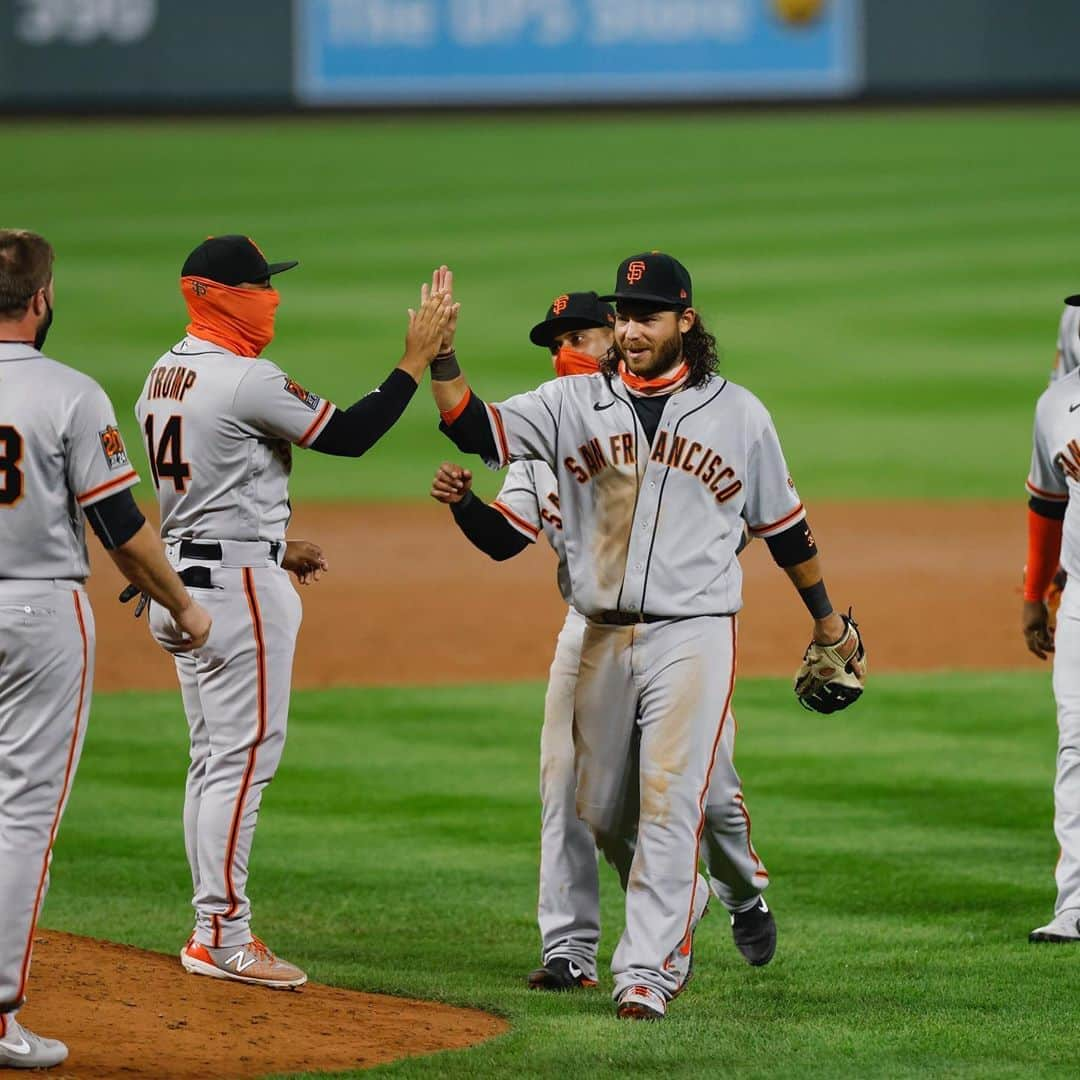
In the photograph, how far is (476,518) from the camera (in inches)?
219

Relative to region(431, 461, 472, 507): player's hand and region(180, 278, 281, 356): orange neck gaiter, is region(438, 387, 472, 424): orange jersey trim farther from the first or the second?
region(180, 278, 281, 356): orange neck gaiter

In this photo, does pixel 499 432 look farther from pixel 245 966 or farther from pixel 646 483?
pixel 245 966

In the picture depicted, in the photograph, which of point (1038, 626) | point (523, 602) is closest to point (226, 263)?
point (1038, 626)

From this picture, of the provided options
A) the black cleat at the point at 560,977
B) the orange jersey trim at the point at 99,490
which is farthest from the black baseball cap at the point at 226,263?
the black cleat at the point at 560,977

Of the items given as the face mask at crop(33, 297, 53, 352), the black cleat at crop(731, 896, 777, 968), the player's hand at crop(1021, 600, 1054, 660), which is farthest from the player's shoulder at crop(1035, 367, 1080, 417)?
the face mask at crop(33, 297, 53, 352)

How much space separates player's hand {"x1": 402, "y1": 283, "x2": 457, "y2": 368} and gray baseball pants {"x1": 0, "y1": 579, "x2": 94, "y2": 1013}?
1175 mm

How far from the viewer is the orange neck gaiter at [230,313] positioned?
18.6ft

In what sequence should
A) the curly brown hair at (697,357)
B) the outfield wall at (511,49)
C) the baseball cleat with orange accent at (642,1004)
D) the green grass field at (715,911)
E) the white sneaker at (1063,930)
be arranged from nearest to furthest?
the green grass field at (715,911) < the baseball cleat with orange accent at (642,1004) < the curly brown hair at (697,357) < the white sneaker at (1063,930) < the outfield wall at (511,49)

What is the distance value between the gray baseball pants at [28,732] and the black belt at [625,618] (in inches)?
57.5

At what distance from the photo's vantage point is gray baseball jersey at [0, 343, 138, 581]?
461 cm

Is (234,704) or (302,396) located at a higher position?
(302,396)

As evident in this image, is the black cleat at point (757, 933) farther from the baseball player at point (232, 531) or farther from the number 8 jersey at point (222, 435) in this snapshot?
the number 8 jersey at point (222, 435)

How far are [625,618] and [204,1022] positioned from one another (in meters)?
1.51

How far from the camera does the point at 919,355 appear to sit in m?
22.9
